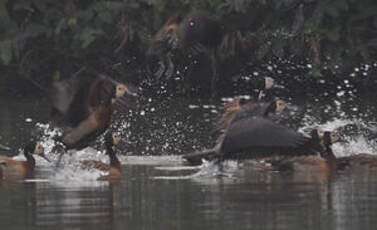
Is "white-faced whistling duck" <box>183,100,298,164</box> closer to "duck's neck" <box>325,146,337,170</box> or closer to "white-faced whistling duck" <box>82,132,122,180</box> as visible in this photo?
"duck's neck" <box>325,146,337,170</box>

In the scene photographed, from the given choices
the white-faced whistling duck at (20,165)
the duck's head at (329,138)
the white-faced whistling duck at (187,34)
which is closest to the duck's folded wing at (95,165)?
the white-faced whistling duck at (20,165)

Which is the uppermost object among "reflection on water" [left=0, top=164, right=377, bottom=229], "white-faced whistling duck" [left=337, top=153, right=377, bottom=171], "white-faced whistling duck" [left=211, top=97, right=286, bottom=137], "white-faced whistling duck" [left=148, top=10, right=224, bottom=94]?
"white-faced whistling duck" [left=148, top=10, right=224, bottom=94]

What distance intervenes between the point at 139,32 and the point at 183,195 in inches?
412

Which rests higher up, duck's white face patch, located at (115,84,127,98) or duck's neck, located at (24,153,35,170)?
duck's white face patch, located at (115,84,127,98)

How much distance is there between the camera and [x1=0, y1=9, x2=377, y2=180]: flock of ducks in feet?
39.6

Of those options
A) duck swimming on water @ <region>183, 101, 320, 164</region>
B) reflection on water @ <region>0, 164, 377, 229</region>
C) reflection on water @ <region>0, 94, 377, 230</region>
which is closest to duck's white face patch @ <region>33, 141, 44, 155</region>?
reflection on water @ <region>0, 94, 377, 230</region>

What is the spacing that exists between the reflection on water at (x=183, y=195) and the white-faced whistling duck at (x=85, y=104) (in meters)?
0.28

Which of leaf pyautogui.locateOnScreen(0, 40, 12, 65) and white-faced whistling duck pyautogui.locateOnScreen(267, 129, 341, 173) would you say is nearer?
white-faced whistling duck pyautogui.locateOnScreen(267, 129, 341, 173)

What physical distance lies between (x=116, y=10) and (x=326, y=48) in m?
2.63

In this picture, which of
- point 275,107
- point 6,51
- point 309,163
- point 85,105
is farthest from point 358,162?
point 6,51

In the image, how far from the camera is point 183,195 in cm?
1121

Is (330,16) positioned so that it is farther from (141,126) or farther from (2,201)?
(2,201)

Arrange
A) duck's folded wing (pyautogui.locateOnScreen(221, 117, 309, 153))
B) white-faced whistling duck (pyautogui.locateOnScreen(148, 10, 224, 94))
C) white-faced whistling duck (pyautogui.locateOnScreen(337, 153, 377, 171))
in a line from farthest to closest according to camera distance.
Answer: white-faced whistling duck (pyautogui.locateOnScreen(148, 10, 224, 94)), white-faced whistling duck (pyautogui.locateOnScreen(337, 153, 377, 171)), duck's folded wing (pyautogui.locateOnScreen(221, 117, 309, 153))

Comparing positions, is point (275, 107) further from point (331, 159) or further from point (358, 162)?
point (358, 162)
